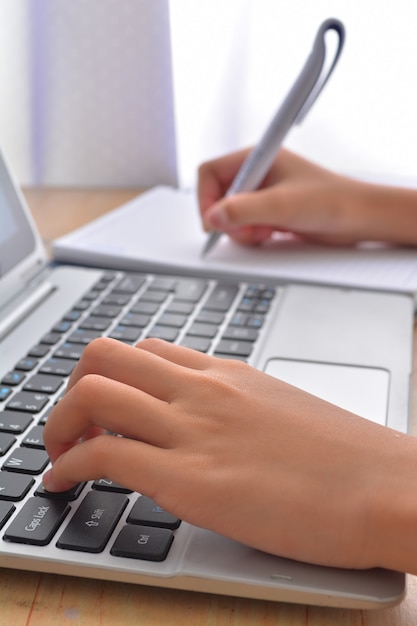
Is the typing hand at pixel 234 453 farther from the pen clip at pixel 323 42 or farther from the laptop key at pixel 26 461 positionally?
the pen clip at pixel 323 42

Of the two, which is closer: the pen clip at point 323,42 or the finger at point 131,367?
the finger at point 131,367

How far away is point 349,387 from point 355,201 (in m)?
0.34

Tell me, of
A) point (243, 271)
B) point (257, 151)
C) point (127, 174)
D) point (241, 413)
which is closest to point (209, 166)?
point (257, 151)

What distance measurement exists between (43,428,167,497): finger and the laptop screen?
1.02 feet

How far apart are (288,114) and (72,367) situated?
0.40 meters

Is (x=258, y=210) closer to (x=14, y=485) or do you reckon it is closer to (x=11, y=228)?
(x=11, y=228)

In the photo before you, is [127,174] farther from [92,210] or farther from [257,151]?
[257,151]

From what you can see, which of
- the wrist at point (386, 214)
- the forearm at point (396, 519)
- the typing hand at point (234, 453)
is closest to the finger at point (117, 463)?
the typing hand at point (234, 453)

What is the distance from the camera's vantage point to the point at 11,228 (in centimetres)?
71

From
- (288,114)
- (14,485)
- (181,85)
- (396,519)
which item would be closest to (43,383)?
(14,485)

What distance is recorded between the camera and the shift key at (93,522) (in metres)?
0.39

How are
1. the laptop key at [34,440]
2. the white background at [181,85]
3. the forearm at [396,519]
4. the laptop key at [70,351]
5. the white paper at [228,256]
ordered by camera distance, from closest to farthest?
the forearm at [396,519], the laptop key at [34,440], the laptop key at [70,351], the white paper at [228,256], the white background at [181,85]

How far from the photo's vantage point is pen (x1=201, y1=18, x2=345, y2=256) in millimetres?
805

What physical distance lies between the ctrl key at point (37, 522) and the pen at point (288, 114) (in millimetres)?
448
